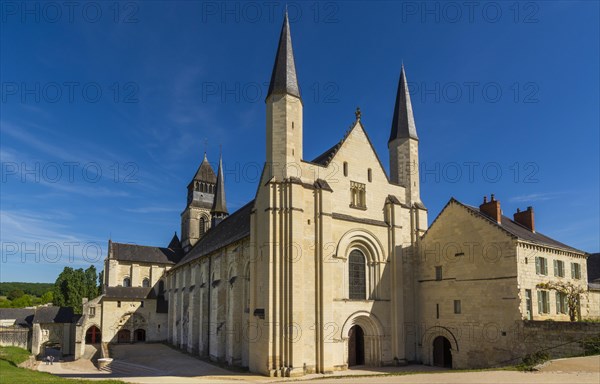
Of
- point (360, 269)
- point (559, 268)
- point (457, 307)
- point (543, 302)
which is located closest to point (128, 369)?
point (360, 269)

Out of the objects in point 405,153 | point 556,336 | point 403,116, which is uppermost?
point 403,116

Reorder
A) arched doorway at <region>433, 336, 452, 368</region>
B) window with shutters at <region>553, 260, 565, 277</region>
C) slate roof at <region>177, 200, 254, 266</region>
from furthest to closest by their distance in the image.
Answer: slate roof at <region>177, 200, 254, 266</region> → arched doorway at <region>433, 336, 452, 368</region> → window with shutters at <region>553, 260, 565, 277</region>

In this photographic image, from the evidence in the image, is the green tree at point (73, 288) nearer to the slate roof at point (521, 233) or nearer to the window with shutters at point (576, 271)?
the slate roof at point (521, 233)

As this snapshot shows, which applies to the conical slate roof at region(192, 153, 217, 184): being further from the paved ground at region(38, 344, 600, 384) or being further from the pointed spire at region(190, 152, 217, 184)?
the paved ground at region(38, 344, 600, 384)

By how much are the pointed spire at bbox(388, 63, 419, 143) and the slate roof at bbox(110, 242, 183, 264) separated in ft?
131

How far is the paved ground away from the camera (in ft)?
51.5

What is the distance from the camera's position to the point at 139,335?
5059 centimetres

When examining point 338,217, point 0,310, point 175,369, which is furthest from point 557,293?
point 0,310

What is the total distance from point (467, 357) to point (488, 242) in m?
6.95

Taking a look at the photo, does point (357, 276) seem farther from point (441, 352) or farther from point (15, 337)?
point (15, 337)

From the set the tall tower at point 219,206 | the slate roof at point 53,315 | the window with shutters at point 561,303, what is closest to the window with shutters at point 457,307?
the window with shutters at point 561,303

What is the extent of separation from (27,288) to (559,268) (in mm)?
180059

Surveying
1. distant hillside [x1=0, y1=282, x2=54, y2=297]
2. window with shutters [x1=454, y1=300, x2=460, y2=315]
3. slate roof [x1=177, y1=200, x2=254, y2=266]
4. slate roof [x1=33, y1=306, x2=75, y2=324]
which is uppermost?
slate roof [x1=177, y1=200, x2=254, y2=266]

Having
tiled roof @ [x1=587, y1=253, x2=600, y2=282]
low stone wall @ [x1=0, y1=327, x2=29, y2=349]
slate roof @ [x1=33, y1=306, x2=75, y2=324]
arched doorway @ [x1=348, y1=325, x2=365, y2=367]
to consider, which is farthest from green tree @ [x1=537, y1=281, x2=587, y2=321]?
low stone wall @ [x1=0, y1=327, x2=29, y2=349]
